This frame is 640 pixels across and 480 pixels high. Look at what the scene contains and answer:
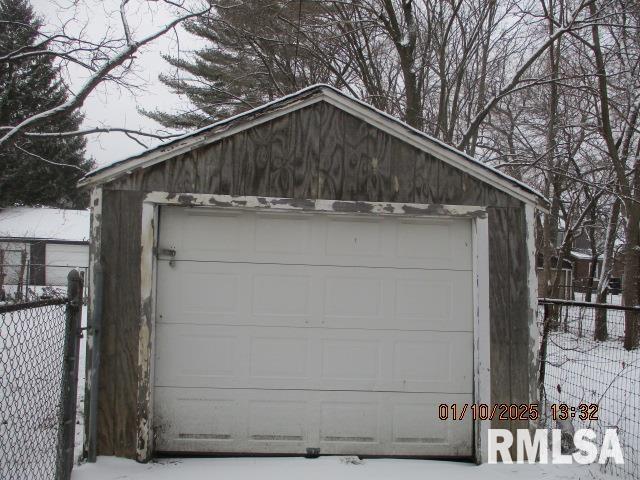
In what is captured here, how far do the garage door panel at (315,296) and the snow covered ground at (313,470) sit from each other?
49.9 inches

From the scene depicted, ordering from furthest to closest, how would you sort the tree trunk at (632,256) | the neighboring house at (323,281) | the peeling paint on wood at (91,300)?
the tree trunk at (632,256), the neighboring house at (323,281), the peeling paint on wood at (91,300)

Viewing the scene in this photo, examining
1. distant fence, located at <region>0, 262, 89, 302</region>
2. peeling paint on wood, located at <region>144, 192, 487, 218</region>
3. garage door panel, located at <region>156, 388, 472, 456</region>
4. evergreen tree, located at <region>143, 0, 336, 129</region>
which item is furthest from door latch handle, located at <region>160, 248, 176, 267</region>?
distant fence, located at <region>0, 262, 89, 302</region>

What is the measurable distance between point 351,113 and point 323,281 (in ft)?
5.49

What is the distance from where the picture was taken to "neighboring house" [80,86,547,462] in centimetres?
496

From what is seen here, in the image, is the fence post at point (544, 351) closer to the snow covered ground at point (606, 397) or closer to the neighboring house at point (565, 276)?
the snow covered ground at point (606, 397)

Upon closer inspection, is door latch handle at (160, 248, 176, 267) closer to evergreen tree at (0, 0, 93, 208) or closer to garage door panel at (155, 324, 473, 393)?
garage door panel at (155, 324, 473, 393)

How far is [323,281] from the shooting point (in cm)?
516

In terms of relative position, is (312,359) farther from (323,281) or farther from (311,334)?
(323,281)

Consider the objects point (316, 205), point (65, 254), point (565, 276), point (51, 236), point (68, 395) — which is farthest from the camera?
point (565, 276)

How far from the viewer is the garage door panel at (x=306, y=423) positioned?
4969 millimetres

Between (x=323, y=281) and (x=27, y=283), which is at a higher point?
(x=323, y=281)

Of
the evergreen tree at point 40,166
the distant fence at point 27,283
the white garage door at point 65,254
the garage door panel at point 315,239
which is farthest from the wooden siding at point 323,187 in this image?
the white garage door at point 65,254

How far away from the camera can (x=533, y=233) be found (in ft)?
16.9

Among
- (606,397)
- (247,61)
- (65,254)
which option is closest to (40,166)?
(65,254)
